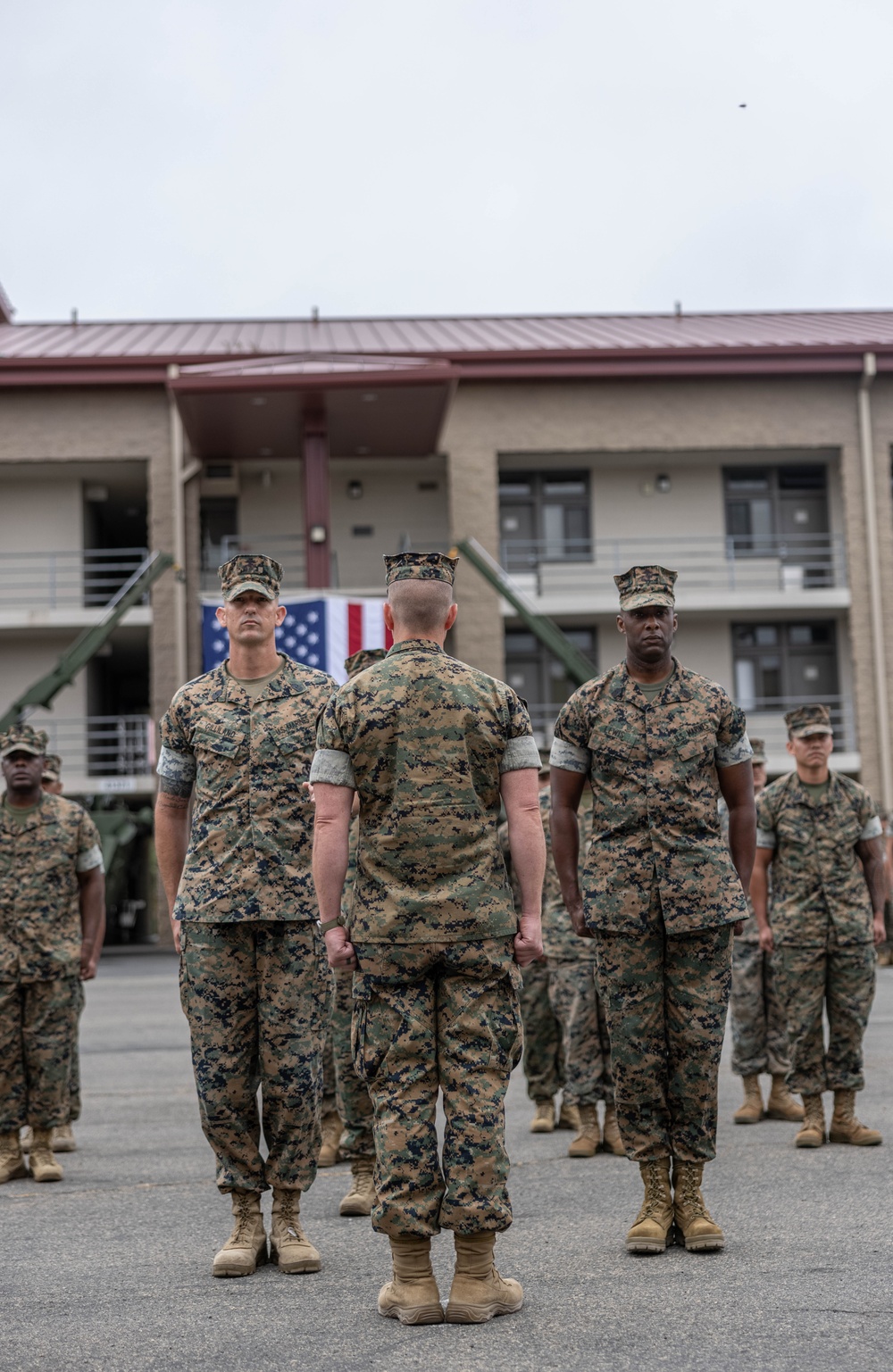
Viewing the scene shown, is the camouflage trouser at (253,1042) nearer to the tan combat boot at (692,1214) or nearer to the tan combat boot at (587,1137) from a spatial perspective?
the tan combat boot at (692,1214)

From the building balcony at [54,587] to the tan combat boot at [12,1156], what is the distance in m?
19.4

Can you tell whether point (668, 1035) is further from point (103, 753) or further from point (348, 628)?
point (103, 753)

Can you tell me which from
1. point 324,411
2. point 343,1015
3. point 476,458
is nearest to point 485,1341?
point 343,1015

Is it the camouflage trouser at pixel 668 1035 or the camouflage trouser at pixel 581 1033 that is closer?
the camouflage trouser at pixel 668 1035

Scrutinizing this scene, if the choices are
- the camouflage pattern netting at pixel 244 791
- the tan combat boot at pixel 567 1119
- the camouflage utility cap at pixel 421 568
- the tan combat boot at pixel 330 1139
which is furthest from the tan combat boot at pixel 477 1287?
the tan combat boot at pixel 567 1119

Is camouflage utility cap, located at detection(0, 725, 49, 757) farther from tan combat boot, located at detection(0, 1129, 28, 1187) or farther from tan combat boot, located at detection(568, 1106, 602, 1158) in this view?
tan combat boot, located at detection(568, 1106, 602, 1158)

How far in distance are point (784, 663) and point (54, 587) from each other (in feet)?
42.5

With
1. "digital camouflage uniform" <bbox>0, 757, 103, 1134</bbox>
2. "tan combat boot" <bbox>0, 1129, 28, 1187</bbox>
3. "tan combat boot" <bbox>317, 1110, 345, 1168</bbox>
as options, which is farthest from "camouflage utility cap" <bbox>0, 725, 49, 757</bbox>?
"tan combat boot" <bbox>317, 1110, 345, 1168</bbox>

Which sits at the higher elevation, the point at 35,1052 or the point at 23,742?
the point at 23,742

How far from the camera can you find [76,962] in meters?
7.57

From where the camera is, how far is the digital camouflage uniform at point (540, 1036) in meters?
8.42

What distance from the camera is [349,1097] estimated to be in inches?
247

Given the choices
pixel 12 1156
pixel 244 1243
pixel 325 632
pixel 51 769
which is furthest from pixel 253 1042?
pixel 325 632

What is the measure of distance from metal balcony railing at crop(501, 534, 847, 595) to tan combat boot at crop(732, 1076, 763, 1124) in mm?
19188
